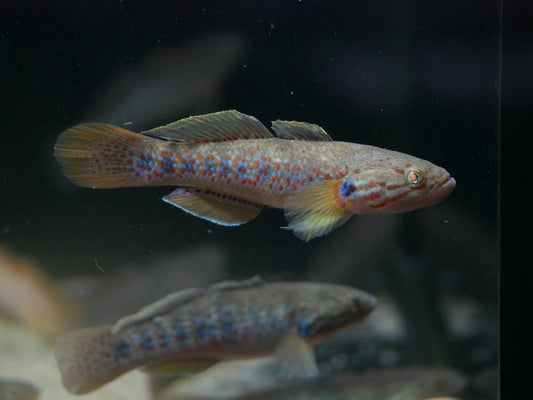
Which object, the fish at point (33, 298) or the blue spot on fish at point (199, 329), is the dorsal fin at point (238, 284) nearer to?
the blue spot on fish at point (199, 329)

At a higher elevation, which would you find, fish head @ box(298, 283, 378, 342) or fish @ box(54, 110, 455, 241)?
fish @ box(54, 110, 455, 241)

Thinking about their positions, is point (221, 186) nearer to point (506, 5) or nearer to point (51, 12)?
point (51, 12)

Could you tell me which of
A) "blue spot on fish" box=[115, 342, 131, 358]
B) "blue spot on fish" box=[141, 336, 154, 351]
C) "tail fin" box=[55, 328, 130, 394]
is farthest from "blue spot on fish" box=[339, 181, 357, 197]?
"tail fin" box=[55, 328, 130, 394]

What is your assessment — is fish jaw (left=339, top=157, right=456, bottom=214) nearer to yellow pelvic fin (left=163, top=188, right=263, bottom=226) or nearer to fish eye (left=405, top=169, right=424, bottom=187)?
fish eye (left=405, top=169, right=424, bottom=187)

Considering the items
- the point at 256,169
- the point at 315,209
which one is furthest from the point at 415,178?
the point at 256,169

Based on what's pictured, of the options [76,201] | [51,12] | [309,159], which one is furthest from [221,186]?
[51,12]

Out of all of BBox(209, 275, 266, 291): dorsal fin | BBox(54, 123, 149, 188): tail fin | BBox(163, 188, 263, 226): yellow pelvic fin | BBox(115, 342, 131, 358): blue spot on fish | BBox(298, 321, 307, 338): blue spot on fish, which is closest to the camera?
BBox(54, 123, 149, 188): tail fin

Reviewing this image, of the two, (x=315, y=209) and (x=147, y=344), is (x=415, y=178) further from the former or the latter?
(x=147, y=344)
